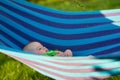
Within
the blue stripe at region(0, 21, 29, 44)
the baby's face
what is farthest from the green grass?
the baby's face

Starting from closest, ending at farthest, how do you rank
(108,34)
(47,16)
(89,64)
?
(89,64) < (108,34) < (47,16)

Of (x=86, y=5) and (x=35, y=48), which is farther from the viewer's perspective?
(x=86, y=5)

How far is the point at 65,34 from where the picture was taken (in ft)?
14.8

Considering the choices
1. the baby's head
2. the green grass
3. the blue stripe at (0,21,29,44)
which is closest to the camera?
the baby's head

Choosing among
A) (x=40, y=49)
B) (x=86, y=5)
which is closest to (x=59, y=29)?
(x=40, y=49)

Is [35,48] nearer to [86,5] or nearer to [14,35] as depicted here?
[14,35]

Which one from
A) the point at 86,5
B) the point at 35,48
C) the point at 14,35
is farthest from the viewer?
the point at 86,5

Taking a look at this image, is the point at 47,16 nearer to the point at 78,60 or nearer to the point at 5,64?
the point at 5,64

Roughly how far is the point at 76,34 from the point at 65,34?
0.49 feet

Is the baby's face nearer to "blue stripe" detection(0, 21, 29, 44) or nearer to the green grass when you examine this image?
"blue stripe" detection(0, 21, 29, 44)

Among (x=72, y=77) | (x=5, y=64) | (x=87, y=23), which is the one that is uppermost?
(x=87, y=23)

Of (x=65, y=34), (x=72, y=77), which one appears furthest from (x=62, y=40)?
(x=72, y=77)

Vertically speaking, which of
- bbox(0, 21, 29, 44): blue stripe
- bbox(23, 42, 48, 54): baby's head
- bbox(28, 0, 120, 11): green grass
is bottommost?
bbox(23, 42, 48, 54): baby's head

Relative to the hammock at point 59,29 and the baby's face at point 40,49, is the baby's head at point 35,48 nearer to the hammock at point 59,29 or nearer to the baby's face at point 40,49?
the baby's face at point 40,49
